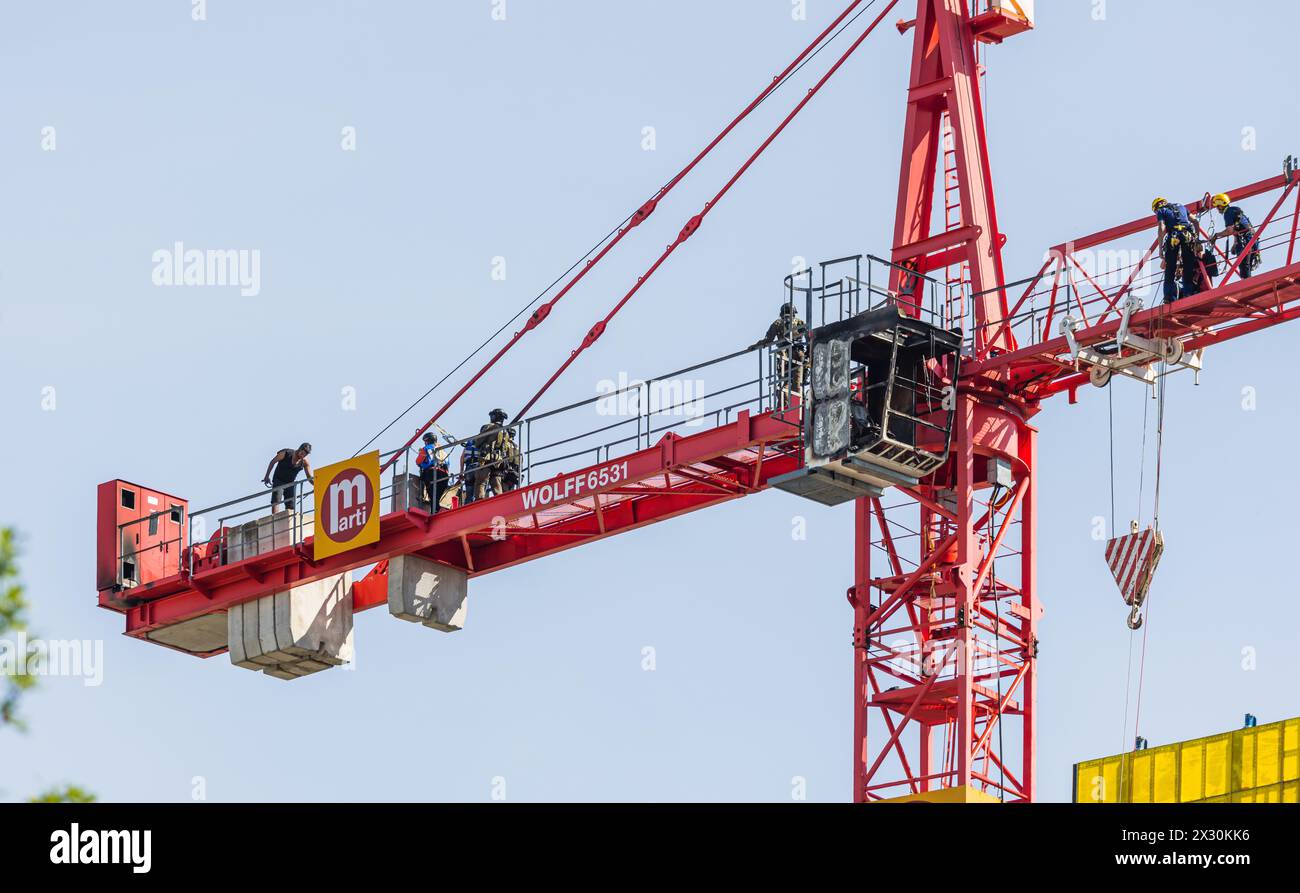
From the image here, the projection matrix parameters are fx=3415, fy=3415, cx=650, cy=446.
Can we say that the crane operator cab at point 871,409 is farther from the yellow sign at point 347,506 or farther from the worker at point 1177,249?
the yellow sign at point 347,506

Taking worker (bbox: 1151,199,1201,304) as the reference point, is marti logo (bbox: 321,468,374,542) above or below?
below

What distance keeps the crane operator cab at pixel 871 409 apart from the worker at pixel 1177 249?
137 inches

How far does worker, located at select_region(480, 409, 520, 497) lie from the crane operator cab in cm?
621

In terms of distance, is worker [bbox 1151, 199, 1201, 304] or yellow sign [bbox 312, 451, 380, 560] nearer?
worker [bbox 1151, 199, 1201, 304]

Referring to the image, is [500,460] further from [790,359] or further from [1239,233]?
[1239,233]

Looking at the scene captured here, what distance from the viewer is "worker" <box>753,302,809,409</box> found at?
177 ft

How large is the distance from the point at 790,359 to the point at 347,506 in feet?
32.3

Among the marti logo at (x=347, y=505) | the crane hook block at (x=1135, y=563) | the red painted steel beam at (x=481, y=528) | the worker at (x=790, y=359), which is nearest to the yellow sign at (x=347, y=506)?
the marti logo at (x=347, y=505)

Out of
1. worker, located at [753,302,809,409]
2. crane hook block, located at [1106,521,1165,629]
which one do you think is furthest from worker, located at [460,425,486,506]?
crane hook block, located at [1106,521,1165,629]

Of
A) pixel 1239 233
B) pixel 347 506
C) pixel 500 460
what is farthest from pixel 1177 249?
pixel 347 506

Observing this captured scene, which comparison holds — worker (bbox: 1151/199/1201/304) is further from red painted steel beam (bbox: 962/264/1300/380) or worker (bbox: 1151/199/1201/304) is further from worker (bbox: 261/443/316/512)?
worker (bbox: 261/443/316/512)

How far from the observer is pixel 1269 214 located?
5319 cm
